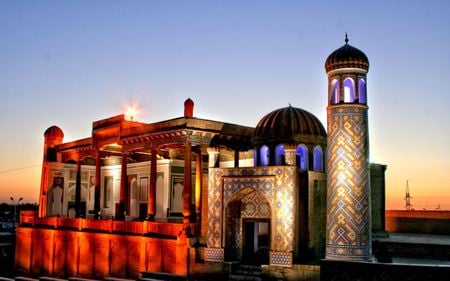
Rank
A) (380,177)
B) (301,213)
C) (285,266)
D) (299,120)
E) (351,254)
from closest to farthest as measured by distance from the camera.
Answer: (351,254)
(285,266)
(301,213)
(299,120)
(380,177)

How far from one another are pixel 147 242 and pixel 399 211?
43.7 ft

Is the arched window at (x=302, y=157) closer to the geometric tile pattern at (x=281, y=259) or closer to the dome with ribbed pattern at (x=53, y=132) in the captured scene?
the geometric tile pattern at (x=281, y=259)

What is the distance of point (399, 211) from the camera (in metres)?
27.9

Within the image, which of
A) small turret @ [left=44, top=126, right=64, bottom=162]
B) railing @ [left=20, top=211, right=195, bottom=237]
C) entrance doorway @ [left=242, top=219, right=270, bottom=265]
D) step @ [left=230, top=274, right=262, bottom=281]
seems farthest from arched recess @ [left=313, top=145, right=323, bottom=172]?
small turret @ [left=44, top=126, right=64, bottom=162]

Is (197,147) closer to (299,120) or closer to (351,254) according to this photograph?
(299,120)

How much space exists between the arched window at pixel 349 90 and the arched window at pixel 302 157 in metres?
4.47

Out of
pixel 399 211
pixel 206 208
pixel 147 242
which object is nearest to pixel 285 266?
pixel 206 208

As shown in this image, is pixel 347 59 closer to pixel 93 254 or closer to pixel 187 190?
pixel 187 190

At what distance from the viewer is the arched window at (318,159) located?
21.3 m

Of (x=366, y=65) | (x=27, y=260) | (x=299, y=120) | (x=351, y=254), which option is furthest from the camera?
(x=27, y=260)

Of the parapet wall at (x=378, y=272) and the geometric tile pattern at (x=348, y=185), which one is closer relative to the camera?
the parapet wall at (x=378, y=272)

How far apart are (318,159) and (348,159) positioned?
16.7 feet

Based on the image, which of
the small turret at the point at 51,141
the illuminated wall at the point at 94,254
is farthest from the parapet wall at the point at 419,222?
the small turret at the point at 51,141

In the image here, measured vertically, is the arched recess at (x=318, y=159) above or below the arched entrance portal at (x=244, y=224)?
above
